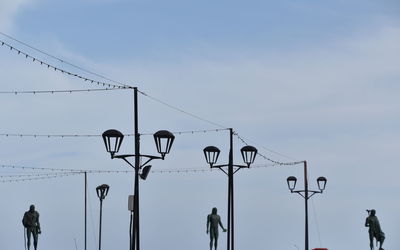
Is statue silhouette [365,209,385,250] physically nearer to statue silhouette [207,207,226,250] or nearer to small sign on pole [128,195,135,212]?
statue silhouette [207,207,226,250]

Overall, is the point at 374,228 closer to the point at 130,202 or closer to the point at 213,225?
the point at 213,225

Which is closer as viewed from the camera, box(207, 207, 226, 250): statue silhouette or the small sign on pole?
the small sign on pole

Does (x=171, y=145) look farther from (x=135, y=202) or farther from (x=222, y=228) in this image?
(x=222, y=228)

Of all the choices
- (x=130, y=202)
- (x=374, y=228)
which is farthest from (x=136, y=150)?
(x=374, y=228)

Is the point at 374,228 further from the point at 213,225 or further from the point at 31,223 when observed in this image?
the point at 31,223

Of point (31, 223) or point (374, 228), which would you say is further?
point (374, 228)

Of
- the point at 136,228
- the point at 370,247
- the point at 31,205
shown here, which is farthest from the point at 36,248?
the point at 370,247

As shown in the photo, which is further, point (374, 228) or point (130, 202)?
point (374, 228)

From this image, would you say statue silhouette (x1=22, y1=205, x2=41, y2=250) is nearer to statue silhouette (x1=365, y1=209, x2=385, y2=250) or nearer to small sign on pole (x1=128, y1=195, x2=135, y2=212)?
small sign on pole (x1=128, y1=195, x2=135, y2=212)

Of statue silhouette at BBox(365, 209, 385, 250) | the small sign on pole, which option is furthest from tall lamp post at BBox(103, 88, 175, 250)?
statue silhouette at BBox(365, 209, 385, 250)

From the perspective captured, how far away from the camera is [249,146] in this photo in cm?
3828

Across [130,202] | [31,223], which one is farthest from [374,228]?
[130,202]

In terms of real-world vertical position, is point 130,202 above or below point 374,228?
above

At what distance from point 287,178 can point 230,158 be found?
449 inches
